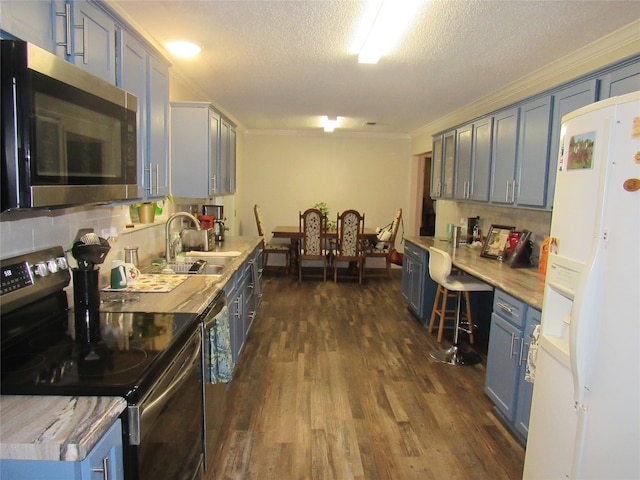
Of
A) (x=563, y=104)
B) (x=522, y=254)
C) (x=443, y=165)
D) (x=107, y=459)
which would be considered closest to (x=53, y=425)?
(x=107, y=459)

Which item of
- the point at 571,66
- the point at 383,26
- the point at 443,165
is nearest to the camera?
the point at 383,26

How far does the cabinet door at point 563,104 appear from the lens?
8.02 feet

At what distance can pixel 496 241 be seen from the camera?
12.4 feet

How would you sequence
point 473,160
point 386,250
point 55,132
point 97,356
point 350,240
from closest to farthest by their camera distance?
1. point 55,132
2. point 97,356
3. point 473,160
4. point 350,240
5. point 386,250

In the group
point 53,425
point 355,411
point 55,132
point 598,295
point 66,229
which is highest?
point 55,132

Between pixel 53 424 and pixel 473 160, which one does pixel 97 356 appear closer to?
pixel 53 424

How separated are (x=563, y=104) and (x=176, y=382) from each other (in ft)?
9.15

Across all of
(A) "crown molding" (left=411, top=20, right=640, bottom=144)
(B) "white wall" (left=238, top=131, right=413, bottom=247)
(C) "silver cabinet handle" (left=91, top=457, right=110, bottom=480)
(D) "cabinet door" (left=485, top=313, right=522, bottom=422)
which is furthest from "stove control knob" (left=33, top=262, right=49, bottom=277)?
(B) "white wall" (left=238, top=131, right=413, bottom=247)

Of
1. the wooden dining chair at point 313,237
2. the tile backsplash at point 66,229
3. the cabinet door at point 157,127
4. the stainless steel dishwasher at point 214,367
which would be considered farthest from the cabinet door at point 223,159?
the wooden dining chair at point 313,237

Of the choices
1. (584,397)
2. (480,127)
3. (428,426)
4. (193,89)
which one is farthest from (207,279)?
(480,127)

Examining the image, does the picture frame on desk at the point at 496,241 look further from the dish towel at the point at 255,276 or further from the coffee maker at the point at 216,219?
the coffee maker at the point at 216,219

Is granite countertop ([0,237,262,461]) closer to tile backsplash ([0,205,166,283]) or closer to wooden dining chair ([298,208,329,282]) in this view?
tile backsplash ([0,205,166,283])

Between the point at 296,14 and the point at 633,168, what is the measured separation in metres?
1.91

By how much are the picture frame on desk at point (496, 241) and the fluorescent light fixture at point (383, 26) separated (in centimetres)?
189
